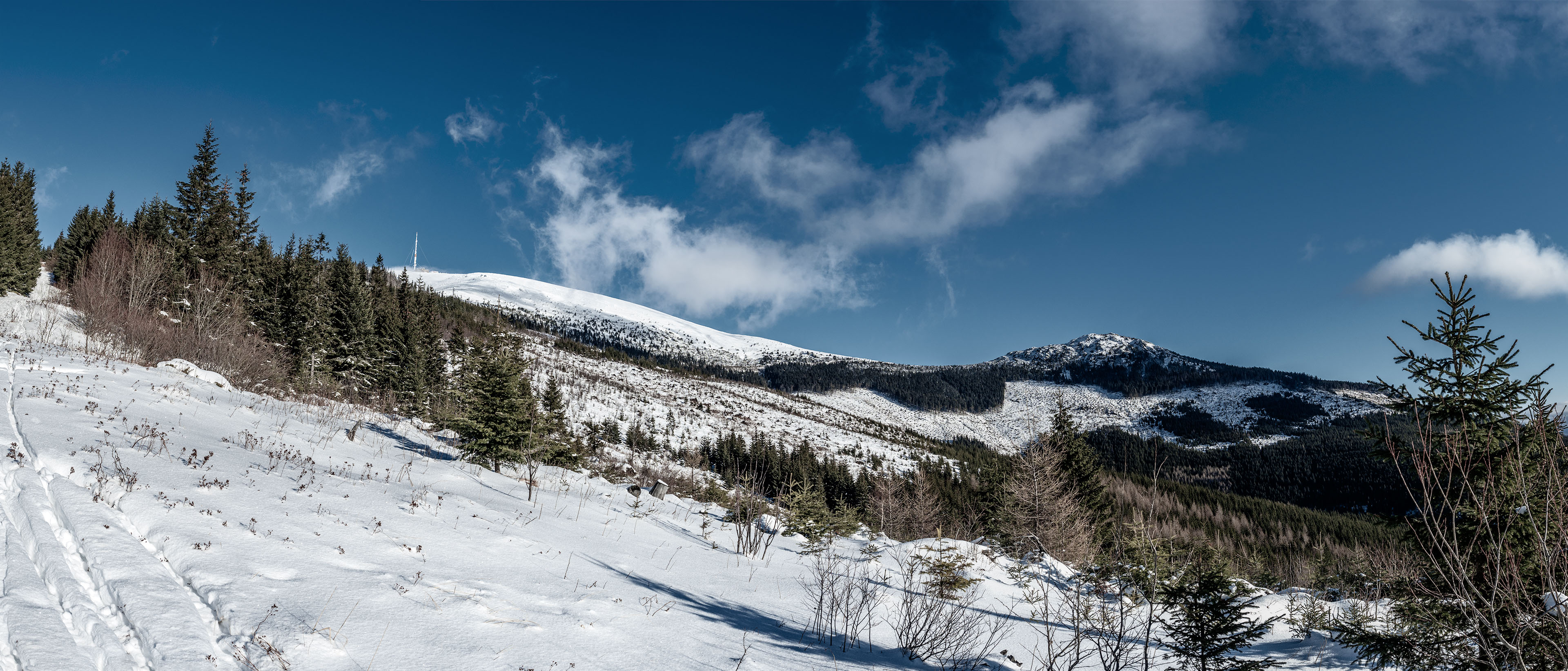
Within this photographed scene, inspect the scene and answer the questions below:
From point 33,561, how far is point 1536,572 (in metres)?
17.2

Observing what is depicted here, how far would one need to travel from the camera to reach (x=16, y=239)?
3070 cm

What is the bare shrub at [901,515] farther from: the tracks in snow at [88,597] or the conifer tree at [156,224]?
the conifer tree at [156,224]

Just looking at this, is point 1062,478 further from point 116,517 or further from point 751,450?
point 751,450

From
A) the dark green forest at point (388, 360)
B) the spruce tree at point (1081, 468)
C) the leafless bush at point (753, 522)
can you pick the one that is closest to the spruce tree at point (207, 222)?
the dark green forest at point (388, 360)

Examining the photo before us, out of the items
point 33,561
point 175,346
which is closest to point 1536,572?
point 33,561

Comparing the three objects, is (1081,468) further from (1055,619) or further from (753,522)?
(753,522)

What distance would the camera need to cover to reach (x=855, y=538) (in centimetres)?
1923

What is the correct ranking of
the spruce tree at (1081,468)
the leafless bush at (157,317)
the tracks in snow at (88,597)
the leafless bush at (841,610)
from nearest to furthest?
the tracks in snow at (88,597) < the leafless bush at (841,610) < the leafless bush at (157,317) < the spruce tree at (1081,468)

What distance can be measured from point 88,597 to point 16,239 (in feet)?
150

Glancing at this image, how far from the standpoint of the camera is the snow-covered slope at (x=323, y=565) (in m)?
4.01

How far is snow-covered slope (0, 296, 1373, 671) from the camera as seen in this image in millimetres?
4012

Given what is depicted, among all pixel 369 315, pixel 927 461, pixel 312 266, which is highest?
pixel 312 266

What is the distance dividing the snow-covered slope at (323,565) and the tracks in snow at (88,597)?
0.06ft

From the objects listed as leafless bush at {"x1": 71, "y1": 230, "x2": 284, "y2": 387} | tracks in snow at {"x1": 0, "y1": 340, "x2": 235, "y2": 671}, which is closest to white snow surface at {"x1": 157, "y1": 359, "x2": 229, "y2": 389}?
leafless bush at {"x1": 71, "y1": 230, "x2": 284, "y2": 387}
